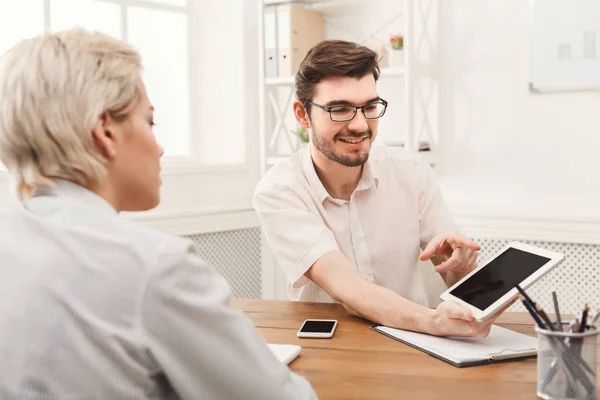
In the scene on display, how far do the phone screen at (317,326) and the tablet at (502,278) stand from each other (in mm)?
273

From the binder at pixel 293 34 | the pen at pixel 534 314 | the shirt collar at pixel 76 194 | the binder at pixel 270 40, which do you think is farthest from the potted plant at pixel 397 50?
the shirt collar at pixel 76 194

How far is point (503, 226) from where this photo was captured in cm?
294

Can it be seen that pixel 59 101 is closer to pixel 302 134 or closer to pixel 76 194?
pixel 76 194

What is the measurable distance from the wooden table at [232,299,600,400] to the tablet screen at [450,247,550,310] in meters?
0.15

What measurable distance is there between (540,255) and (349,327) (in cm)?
46

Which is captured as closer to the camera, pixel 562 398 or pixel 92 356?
pixel 92 356

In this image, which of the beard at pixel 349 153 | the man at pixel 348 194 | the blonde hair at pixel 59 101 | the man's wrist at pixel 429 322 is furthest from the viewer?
the beard at pixel 349 153

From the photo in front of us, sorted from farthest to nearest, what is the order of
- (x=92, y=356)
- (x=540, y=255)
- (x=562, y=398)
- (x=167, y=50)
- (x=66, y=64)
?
(x=167, y=50) → (x=540, y=255) → (x=562, y=398) → (x=66, y=64) → (x=92, y=356)

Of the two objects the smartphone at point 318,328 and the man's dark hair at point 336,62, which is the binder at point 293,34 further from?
the smartphone at point 318,328

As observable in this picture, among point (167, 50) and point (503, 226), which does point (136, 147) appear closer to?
point (503, 226)

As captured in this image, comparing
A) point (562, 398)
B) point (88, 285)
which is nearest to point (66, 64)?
point (88, 285)

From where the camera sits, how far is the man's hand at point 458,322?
1.39 meters

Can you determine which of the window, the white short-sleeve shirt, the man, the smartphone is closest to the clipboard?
the smartphone

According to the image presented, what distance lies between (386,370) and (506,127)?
1.91m
